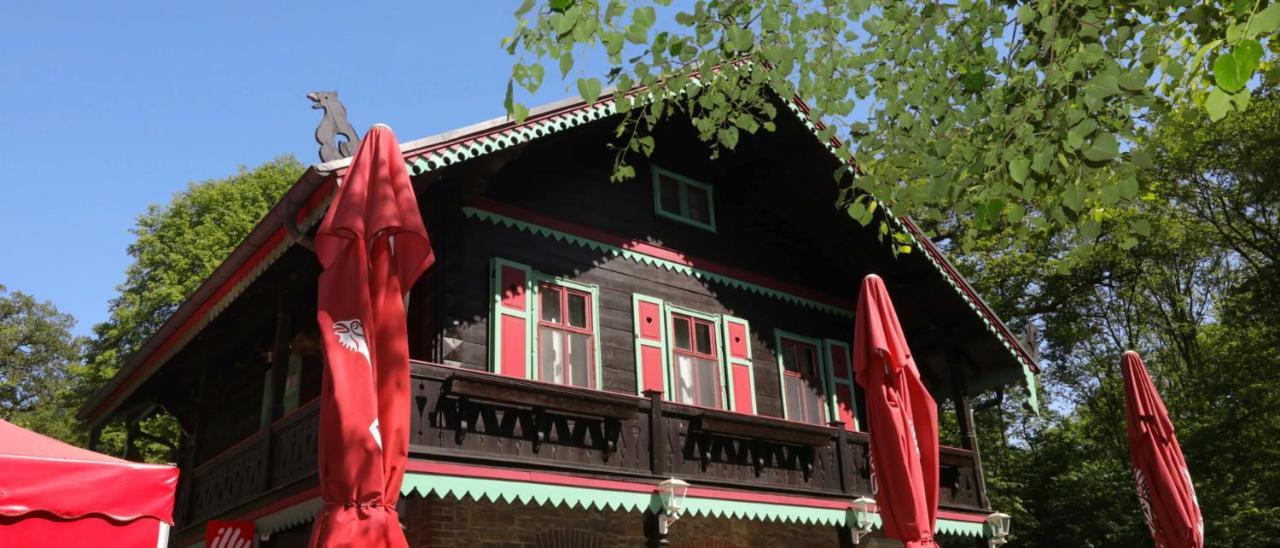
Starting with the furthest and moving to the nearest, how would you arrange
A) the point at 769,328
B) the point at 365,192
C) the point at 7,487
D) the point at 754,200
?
the point at 754,200 → the point at 769,328 → the point at 365,192 → the point at 7,487

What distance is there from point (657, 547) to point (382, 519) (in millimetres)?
4412

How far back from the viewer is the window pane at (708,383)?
11.4m

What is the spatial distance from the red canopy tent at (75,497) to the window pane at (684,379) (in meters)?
6.58

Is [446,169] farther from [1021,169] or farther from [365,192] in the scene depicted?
[1021,169]

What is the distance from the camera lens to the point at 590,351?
1055 centimetres

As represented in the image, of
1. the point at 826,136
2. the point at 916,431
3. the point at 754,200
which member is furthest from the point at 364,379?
the point at 754,200

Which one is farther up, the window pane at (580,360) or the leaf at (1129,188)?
the window pane at (580,360)

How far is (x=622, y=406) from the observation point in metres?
9.15

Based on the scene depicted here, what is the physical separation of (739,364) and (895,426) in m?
3.56

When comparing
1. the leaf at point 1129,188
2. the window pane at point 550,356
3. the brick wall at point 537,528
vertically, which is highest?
the window pane at point 550,356

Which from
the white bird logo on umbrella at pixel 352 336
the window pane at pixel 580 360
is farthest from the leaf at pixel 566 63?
the window pane at pixel 580 360

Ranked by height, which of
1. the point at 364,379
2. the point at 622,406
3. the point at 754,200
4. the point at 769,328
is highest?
the point at 754,200

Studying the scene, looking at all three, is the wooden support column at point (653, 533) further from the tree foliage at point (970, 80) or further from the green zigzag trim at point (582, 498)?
the tree foliage at point (970, 80)

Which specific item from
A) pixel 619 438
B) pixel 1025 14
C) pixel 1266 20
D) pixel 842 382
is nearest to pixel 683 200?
pixel 842 382
